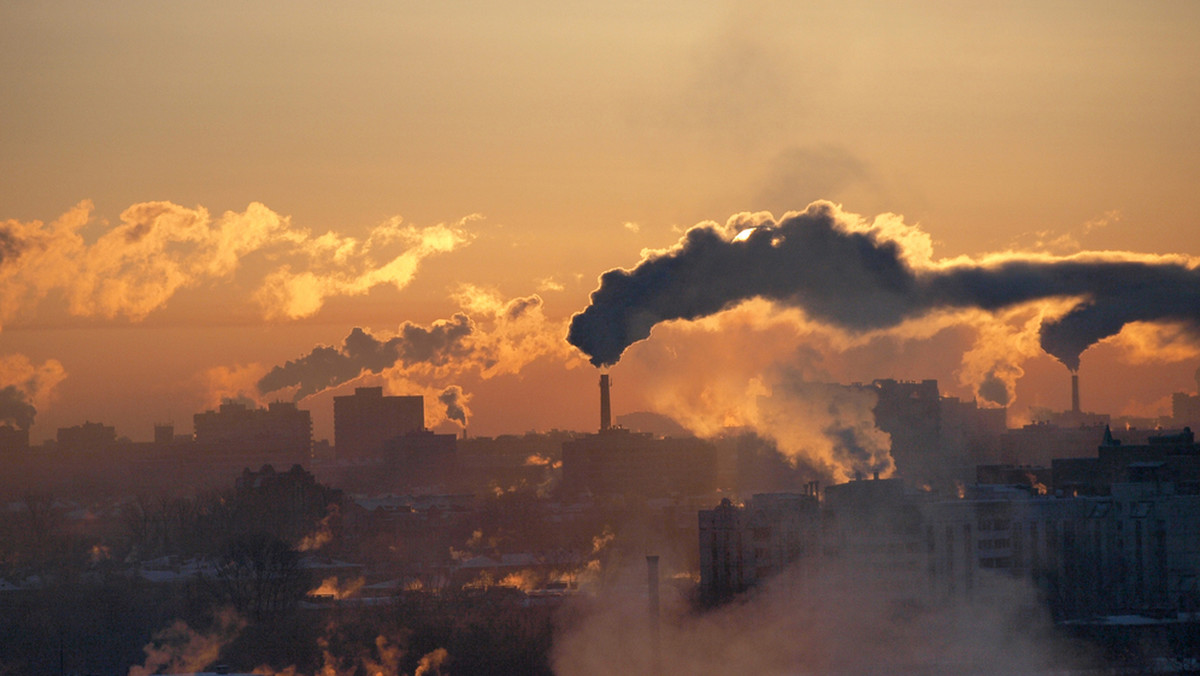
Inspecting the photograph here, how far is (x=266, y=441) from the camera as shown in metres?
191

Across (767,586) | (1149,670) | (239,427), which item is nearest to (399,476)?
(239,427)

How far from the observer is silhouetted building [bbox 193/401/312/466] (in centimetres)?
18725

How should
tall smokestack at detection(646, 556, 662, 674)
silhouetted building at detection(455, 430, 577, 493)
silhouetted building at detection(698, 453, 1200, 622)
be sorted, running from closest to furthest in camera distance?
tall smokestack at detection(646, 556, 662, 674) < silhouetted building at detection(698, 453, 1200, 622) < silhouetted building at detection(455, 430, 577, 493)

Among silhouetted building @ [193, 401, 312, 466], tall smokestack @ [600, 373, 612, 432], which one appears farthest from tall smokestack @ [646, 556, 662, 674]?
silhouetted building @ [193, 401, 312, 466]

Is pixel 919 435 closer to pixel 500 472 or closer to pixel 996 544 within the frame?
pixel 996 544

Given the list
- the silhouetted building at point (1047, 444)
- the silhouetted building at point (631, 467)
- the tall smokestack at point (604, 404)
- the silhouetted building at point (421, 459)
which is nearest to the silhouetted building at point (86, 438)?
the silhouetted building at point (421, 459)

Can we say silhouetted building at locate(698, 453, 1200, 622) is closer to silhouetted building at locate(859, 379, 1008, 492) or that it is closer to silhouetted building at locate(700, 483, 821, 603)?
silhouetted building at locate(700, 483, 821, 603)

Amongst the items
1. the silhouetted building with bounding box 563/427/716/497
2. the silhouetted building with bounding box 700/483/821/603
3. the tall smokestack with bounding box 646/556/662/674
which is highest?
the silhouetted building with bounding box 563/427/716/497

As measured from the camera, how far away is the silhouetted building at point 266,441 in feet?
614

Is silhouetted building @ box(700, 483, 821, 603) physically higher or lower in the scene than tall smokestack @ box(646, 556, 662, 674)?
higher

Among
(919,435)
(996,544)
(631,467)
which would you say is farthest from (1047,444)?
(996,544)

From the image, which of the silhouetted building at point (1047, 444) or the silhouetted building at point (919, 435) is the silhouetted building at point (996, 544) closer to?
the silhouetted building at point (919, 435)

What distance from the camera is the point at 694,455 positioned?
160m

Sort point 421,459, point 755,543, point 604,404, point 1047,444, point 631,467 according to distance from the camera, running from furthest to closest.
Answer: point 421,459 < point 631,467 < point 1047,444 < point 604,404 < point 755,543
